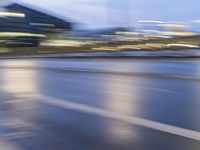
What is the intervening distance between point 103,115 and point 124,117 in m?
0.41

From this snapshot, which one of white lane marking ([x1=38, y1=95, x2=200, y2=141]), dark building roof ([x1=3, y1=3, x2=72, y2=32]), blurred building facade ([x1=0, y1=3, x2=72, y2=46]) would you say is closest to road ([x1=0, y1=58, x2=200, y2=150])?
white lane marking ([x1=38, y1=95, x2=200, y2=141])

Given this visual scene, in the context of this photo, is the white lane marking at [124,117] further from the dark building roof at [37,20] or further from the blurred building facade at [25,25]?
→ the dark building roof at [37,20]

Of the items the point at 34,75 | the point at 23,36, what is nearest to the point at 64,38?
the point at 23,36

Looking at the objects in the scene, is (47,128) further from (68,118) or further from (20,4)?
(20,4)

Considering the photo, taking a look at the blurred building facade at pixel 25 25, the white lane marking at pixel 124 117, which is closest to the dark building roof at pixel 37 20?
the blurred building facade at pixel 25 25

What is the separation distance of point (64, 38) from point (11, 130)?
130ft

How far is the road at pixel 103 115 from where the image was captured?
20.7 ft

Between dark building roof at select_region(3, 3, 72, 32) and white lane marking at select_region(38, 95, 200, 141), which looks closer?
white lane marking at select_region(38, 95, 200, 141)

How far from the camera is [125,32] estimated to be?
4012cm

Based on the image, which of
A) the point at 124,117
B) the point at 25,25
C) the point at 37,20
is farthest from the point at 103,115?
the point at 37,20

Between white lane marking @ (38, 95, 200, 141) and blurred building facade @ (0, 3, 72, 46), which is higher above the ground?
white lane marking @ (38, 95, 200, 141)

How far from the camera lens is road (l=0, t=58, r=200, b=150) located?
20.7 feet

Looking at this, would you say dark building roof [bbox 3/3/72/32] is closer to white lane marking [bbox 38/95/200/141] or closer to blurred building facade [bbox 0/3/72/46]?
blurred building facade [bbox 0/3/72/46]

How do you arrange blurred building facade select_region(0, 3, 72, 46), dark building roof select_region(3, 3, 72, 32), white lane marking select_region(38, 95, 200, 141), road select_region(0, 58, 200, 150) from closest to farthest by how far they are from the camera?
1. road select_region(0, 58, 200, 150)
2. white lane marking select_region(38, 95, 200, 141)
3. blurred building facade select_region(0, 3, 72, 46)
4. dark building roof select_region(3, 3, 72, 32)
